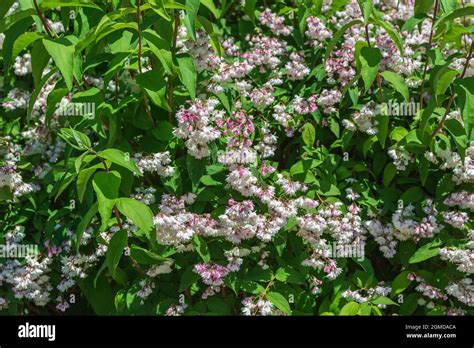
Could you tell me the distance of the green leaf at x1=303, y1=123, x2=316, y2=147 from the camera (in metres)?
4.24

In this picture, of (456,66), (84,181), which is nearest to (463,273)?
(456,66)

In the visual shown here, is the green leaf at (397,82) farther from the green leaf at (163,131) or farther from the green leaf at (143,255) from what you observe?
the green leaf at (143,255)

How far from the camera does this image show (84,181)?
3.32 m

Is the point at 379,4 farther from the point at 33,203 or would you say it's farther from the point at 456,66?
the point at 33,203

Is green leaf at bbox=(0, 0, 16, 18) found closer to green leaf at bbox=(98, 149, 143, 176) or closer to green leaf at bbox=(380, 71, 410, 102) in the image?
green leaf at bbox=(98, 149, 143, 176)

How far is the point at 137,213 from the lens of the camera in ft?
10.9

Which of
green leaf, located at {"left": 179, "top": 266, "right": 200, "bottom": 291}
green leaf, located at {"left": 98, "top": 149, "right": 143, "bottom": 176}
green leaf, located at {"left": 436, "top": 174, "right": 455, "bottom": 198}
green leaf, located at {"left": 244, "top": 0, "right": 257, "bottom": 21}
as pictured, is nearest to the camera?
green leaf, located at {"left": 98, "top": 149, "right": 143, "bottom": 176}

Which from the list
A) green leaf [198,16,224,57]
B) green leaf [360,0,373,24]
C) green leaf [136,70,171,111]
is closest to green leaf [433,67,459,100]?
green leaf [360,0,373,24]

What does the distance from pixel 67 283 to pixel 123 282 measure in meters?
0.37

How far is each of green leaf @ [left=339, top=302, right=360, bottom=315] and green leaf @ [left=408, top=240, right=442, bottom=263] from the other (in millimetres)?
428

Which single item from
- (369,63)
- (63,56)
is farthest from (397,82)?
(63,56)

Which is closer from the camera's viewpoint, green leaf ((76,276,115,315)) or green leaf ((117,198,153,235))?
green leaf ((117,198,153,235))

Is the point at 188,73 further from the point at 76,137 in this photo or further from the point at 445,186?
the point at 445,186

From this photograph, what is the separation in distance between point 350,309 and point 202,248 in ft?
2.93
